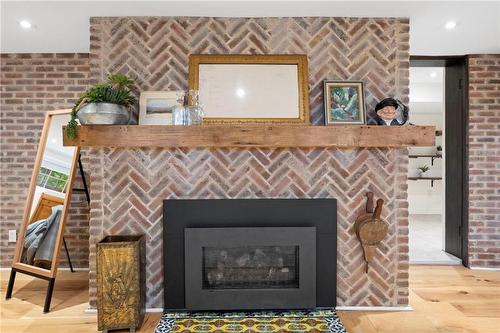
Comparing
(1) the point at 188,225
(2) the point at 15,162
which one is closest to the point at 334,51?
(1) the point at 188,225

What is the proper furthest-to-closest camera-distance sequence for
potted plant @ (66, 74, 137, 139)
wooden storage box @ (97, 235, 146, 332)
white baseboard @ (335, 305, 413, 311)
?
white baseboard @ (335, 305, 413, 311)
potted plant @ (66, 74, 137, 139)
wooden storage box @ (97, 235, 146, 332)

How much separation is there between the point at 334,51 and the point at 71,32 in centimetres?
208

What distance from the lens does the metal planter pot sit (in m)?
2.40

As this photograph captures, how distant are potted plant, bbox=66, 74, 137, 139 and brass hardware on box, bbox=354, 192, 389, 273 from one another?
177 centimetres

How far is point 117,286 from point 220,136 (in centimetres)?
113

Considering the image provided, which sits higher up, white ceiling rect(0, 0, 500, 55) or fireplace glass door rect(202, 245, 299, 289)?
white ceiling rect(0, 0, 500, 55)

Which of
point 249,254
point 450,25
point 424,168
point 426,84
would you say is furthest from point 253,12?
point 424,168

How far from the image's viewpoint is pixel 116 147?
2.52 m

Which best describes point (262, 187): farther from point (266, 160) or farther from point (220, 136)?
point (220, 136)

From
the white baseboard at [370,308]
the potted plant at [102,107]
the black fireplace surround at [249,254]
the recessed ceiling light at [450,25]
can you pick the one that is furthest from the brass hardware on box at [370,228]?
the potted plant at [102,107]

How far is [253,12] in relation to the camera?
2.60 meters

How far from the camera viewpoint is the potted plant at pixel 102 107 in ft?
7.89

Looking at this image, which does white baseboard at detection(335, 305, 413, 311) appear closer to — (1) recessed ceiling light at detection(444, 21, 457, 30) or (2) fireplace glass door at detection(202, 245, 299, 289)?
(2) fireplace glass door at detection(202, 245, 299, 289)

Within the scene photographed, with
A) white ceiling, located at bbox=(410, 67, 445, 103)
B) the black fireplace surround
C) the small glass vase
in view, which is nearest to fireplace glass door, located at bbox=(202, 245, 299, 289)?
the black fireplace surround
